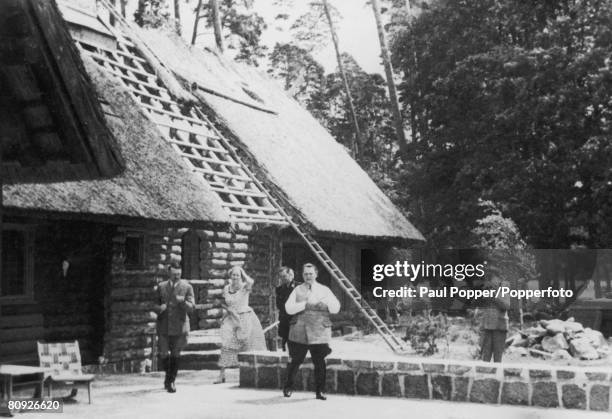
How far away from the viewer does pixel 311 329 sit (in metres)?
10.4

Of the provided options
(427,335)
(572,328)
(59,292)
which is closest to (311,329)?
(59,292)

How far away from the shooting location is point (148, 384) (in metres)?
12.2

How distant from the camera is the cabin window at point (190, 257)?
54.0 feet

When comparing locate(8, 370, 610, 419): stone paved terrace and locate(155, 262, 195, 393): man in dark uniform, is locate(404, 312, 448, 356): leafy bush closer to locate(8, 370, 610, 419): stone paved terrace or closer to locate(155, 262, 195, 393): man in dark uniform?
locate(8, 370, 610, 419): stone paved terrace

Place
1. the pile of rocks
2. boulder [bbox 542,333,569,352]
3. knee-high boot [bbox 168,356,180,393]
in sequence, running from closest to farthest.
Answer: knee-high boot [bbox 168,356,180,393]
the pile of rocks
boulder [bbox 542,333,569,352]

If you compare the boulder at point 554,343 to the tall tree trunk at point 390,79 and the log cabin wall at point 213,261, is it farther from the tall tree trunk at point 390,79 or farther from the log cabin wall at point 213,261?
the tall tree trunk at point 390,79

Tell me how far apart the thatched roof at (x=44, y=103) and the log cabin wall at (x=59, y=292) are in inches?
178

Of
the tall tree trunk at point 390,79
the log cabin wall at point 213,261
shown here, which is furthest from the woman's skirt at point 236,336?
the tall tree trunk at point 390,79

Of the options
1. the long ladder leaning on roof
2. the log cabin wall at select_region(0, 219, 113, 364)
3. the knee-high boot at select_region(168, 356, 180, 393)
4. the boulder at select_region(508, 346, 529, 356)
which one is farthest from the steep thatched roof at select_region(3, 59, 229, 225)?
the boulder at select_region(508, 346, 529, 356)

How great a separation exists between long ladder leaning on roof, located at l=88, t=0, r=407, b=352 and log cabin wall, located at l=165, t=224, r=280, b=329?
0.57m

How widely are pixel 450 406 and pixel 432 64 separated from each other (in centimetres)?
1891

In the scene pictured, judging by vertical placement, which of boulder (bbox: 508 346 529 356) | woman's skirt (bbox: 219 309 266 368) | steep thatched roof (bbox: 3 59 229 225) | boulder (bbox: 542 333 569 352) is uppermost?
steep thatched roof (bbox: 3 59 229 225)

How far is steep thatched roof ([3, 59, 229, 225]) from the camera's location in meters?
11.1

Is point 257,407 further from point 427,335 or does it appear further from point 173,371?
point 427,335
